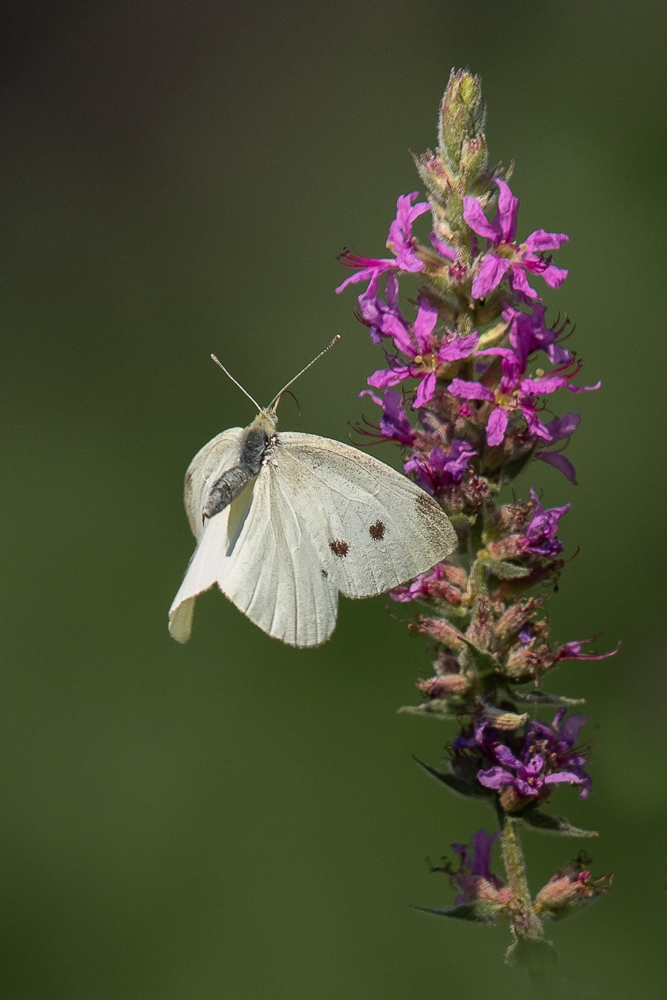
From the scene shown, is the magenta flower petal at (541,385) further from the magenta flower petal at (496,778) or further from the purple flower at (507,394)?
the magenta flower petal at (496,778)

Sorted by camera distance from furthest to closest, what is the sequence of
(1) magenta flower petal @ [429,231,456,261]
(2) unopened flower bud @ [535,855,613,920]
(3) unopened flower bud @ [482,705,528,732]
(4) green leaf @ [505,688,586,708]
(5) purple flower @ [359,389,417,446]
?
1. (5) purple flower @ [359,389,417,446]
2. (1) magenta flower petal @ [429,231,456,261]
3. (2) unopened flower bud @ [535,855,613,920]
4. (3) unopened flower bud @ [482,705,528,732]
5. (4) green leaf @ [505,688,586,708]

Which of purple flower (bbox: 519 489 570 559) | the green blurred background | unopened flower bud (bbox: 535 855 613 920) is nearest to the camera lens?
unopened flower bud (bbox: 535 855 613 920)

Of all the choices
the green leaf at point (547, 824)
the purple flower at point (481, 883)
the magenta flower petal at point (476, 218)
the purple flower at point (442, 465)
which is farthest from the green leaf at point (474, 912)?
the magenta flower petal at point (476, 218)

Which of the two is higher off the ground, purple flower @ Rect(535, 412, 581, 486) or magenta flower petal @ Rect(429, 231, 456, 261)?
magenta flower petal @ Rect(429, 231, 456, 261)

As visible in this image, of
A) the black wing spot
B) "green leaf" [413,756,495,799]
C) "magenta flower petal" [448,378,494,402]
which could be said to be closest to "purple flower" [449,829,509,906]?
"green leaf" [413,756,495,799]

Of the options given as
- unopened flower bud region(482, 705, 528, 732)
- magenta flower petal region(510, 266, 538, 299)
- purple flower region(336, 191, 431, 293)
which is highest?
purple flower region(336, 191, 431, 293)

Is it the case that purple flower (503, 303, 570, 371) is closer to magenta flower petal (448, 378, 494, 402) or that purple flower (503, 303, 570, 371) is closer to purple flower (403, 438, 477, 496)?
magenta flower petal (448, 378, 494, 402)

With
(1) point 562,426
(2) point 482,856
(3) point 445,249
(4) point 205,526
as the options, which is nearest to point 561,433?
(1) point 562,426

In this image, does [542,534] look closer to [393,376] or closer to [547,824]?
[393,376]
